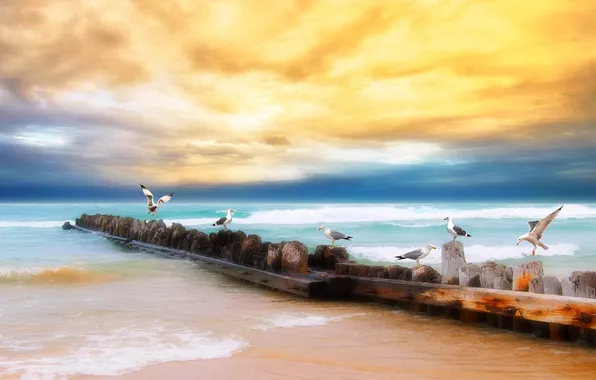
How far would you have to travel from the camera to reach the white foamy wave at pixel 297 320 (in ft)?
23.1

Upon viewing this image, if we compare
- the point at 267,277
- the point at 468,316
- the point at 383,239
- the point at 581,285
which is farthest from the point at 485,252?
the point at 581,285

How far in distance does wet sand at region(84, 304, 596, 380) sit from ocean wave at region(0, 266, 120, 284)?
687 cm

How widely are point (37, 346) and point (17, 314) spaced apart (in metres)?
2.24

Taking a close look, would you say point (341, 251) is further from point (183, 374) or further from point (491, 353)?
point (183, 374)

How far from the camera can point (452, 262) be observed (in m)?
7.19

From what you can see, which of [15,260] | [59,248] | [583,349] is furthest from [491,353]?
[59,248]

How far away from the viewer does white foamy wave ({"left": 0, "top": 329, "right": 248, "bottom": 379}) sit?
16.7 ft

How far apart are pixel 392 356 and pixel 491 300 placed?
5.25 ft

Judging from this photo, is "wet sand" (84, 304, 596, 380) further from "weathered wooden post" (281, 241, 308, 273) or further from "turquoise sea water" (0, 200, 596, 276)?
"turquoise sea water" (0, 200, 596, 276)

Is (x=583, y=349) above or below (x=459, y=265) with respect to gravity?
below

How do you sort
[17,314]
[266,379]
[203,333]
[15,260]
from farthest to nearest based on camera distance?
1. [15,260]
2. [17,314]
3. [203,333]
4. [266,379]

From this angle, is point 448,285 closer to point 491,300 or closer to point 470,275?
point 470,275

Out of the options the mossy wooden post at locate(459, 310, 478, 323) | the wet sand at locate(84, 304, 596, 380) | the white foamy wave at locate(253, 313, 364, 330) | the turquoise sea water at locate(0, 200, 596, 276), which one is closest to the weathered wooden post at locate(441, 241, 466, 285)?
the mossy wooden post at locate(459, 310, 478, 323)

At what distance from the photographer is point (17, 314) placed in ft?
26.1
